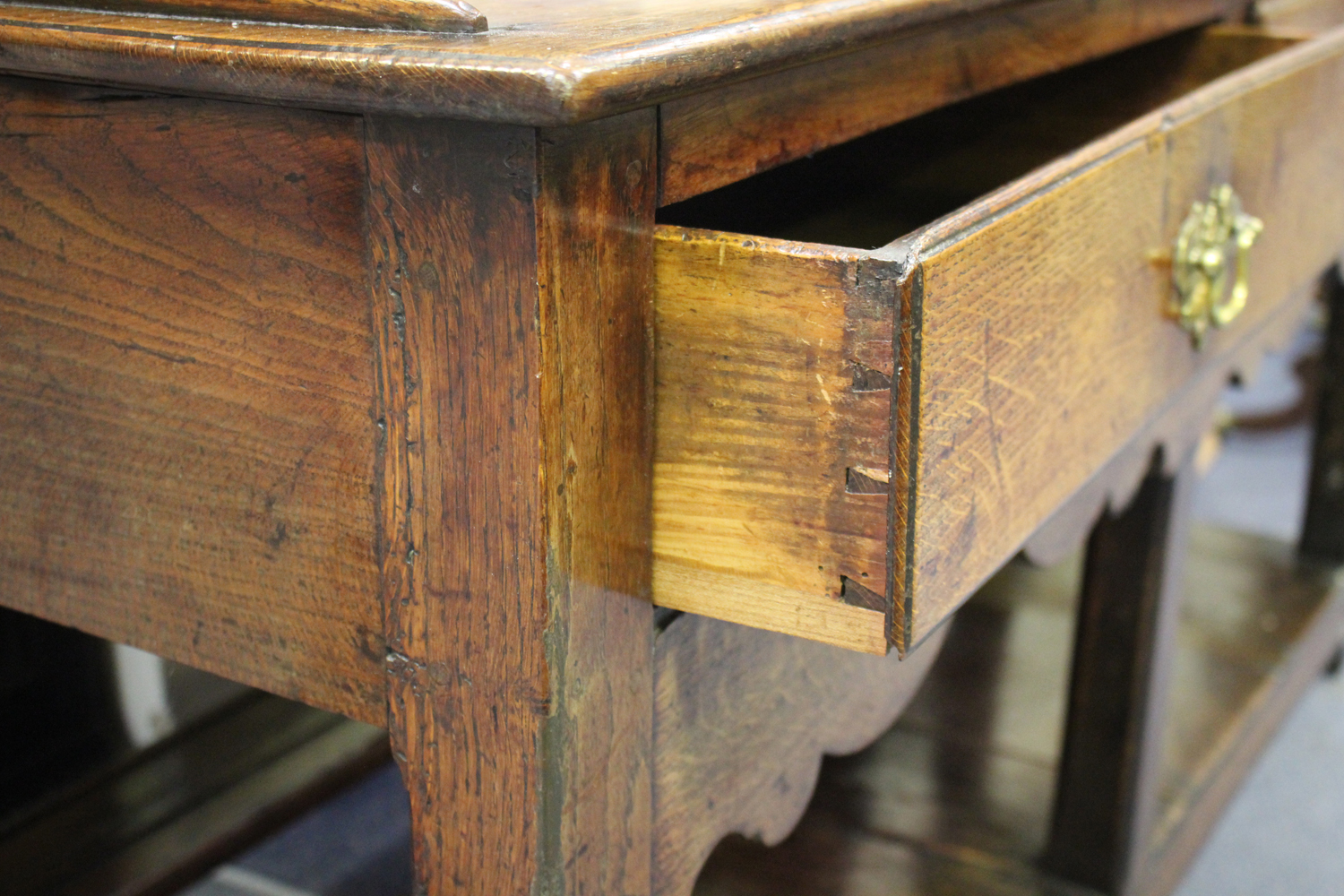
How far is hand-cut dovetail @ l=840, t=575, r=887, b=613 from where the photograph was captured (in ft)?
1.71

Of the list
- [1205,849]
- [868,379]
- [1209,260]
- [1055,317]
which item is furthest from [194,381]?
[1205,849]

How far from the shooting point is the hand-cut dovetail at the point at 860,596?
1.71 ft

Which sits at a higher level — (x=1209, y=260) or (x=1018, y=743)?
(x=1209, y=260)

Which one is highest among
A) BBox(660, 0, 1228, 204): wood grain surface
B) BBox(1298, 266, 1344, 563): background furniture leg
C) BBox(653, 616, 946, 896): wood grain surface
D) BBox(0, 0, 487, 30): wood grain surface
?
BBox(0, 0, 487, 30): wood grain surface

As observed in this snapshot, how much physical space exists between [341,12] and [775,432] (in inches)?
8.4

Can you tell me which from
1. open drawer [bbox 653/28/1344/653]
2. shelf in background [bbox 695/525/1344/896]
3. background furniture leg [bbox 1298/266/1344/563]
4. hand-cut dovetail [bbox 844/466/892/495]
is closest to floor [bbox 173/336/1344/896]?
shelf in background [bbox 695/525/1344/896]

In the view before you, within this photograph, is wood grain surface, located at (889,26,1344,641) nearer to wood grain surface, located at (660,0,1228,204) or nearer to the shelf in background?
wood grain surface, located at (660,0,1228,204)

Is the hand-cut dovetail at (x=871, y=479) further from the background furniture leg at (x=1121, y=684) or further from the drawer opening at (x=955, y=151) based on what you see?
the background furniture leg at (x=1121, y=684)

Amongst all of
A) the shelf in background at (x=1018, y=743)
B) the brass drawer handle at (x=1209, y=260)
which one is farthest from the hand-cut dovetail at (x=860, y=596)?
the shelf in background at (x=1018, y=743)

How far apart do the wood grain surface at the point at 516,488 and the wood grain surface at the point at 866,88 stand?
0.03 metres

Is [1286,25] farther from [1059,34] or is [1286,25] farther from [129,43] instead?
[129,43]

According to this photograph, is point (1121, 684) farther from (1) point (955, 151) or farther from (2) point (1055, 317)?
(2) point (1055, 317)

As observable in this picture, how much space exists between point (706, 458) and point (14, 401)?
32 centimetres

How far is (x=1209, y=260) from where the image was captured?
2.68ft
